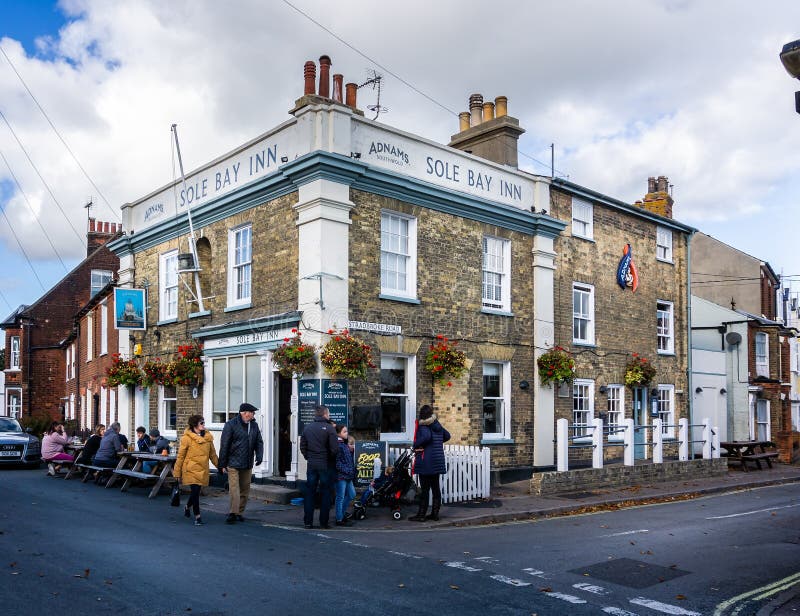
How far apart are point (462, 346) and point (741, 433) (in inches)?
638

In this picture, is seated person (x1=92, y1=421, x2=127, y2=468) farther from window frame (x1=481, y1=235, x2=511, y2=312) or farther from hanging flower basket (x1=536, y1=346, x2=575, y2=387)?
hanging flower basket (x1=536, y1=346, x2=575, y2=387)

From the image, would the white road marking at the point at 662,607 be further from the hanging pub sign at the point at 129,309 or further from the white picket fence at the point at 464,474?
the hanging pub sign at the point at 129,309

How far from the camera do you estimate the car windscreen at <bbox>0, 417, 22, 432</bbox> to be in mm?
24089

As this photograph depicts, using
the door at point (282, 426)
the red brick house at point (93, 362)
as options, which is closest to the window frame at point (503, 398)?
the door at point (282, 426)

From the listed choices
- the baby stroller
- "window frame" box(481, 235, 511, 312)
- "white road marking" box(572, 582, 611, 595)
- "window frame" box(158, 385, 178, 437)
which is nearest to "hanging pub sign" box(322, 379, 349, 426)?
the baby stroller

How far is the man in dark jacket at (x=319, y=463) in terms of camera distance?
11.7 m

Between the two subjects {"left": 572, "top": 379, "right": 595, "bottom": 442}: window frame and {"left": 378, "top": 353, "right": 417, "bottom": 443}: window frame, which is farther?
{"left": 572, "top": 379, "right": 595, "bottom": 442}: window frame

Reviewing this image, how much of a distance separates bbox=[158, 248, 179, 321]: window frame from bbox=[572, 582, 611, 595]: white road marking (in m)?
14.3

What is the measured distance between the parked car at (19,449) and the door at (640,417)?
17442 mm

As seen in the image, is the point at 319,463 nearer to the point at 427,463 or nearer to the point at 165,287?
the point at 427,463

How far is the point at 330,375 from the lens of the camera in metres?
14.5

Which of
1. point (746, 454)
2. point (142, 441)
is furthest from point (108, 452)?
point (746, 454)

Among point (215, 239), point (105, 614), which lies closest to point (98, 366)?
point (215, 239)

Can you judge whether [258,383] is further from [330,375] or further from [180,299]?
[180,299]
